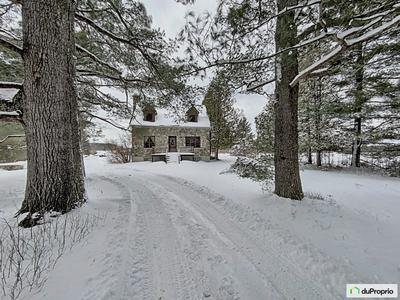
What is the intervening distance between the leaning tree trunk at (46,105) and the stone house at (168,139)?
12277 mm

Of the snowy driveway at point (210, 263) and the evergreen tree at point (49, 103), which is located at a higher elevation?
the evergreen tree at point (49, 103)

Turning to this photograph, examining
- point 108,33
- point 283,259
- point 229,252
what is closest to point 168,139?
point 108,33

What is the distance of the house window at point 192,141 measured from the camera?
17.3 meters

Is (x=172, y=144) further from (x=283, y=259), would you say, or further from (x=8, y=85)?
(x=283, y=259)

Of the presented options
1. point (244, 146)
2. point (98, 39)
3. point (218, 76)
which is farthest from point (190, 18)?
point (244, 146)

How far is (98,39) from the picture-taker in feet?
15.3

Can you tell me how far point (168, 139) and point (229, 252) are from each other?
15.4 m

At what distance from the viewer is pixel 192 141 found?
17375 mm

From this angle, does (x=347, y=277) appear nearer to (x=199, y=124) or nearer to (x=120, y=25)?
(x=120, y=25)

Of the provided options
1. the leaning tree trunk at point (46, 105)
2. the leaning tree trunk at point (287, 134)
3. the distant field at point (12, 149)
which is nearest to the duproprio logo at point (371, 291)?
the leaning tree trunk at point (287, 134)

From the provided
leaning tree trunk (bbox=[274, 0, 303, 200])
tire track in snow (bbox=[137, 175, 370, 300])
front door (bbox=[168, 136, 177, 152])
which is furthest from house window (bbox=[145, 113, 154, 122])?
tire track in snow (bbox=[137, 175, 370, 300])

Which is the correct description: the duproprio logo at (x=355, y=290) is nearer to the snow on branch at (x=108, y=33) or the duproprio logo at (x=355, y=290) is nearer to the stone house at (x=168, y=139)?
the snow on branch at (x=108, y=33)

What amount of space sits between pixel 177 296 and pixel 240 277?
0.68 meters

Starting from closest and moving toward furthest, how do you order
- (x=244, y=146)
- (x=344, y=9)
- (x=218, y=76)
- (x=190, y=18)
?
(x=344, y=9), (x=190, y=18), (x=218, y=76), (x=244, y=146)
